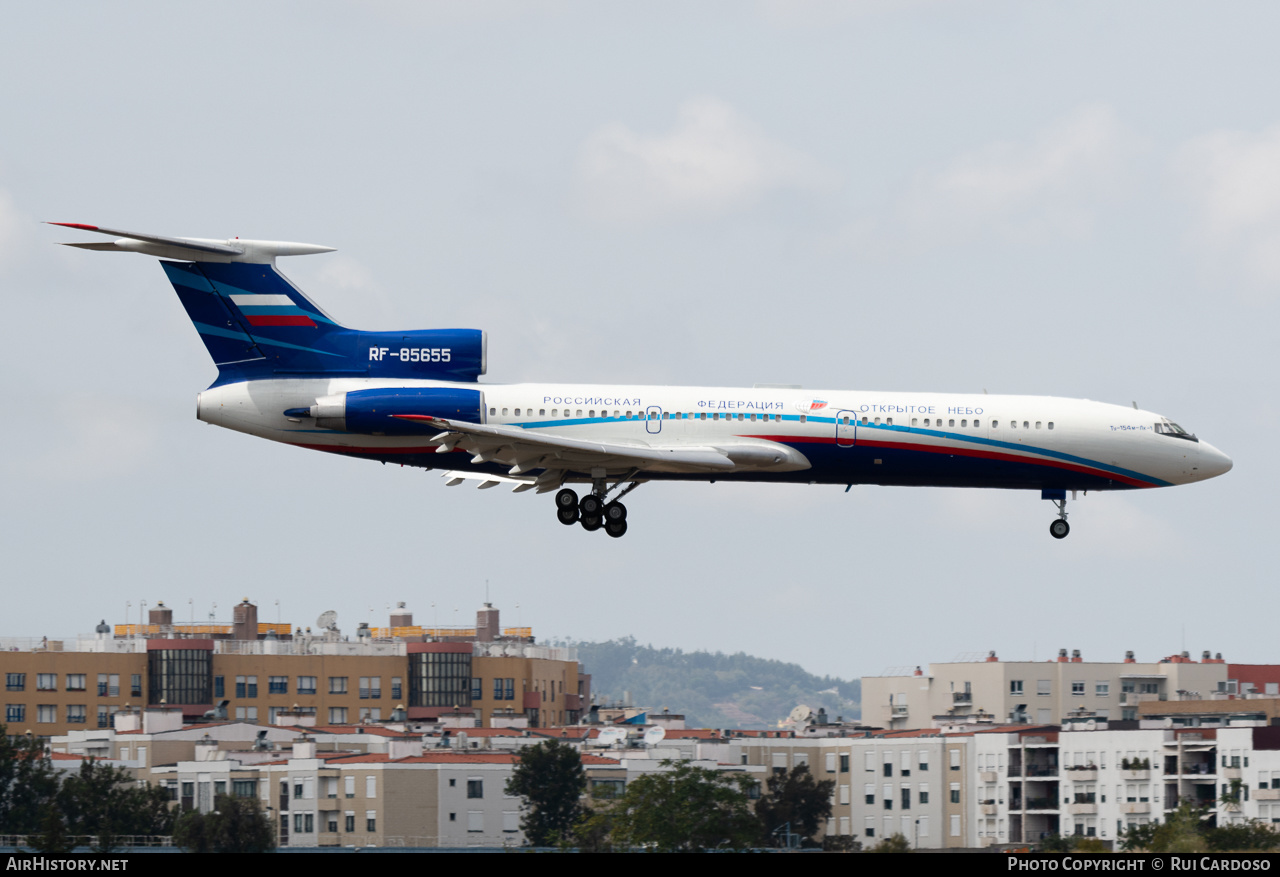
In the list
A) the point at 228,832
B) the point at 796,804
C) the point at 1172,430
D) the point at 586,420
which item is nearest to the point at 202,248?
the point at 586,420

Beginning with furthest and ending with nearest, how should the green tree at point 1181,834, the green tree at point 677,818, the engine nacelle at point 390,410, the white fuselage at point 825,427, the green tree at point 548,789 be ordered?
1. the green tree at point 548,789
2. the green tree at point 677,818
3. the green tree at point 1181,834
4. the white fuselage at point 825,427
5. the engine nacelle at point 390,410

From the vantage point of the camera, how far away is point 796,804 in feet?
345

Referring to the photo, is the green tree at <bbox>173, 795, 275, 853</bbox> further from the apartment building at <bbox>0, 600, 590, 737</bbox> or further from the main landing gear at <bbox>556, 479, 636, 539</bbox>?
the main landing gear at <bbox>556, 479, 636, 539</bbox>

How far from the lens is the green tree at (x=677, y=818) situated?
88438 mm

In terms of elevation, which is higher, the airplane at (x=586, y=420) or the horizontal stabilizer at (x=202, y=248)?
the horizontal stabilizer at (x=202, y=248)

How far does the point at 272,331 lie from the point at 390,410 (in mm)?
4509

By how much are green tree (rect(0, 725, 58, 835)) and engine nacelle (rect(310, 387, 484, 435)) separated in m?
59.7

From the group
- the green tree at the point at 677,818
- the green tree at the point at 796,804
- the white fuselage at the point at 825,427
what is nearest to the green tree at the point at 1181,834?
the green tree at the point at 677,818

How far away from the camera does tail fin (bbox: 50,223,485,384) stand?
159 feet

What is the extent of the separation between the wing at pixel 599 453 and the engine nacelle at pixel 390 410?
27cm

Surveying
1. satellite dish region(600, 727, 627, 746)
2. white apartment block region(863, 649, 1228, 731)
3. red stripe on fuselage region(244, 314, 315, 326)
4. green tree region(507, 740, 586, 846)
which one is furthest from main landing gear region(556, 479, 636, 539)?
white apartment block region(863, 649, 1228, 731)

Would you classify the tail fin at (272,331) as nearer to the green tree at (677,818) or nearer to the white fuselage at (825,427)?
the white fuselage at (825,427)
